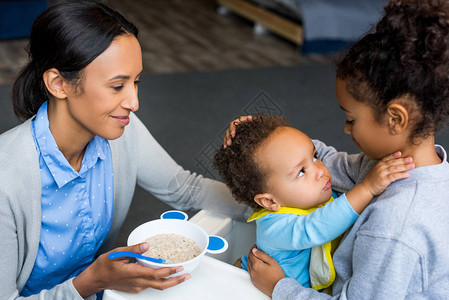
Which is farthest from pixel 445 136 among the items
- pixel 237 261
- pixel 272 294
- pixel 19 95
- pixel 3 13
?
pixel 3 13

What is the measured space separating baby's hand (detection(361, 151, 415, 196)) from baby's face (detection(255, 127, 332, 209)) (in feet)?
0.50

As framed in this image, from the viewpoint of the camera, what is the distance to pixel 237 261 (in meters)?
1.33

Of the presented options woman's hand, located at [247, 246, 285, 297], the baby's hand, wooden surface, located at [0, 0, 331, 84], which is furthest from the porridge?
wooden surface, located at [0, 0, 331, 84]

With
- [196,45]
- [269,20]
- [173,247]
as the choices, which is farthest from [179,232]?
[269,20]

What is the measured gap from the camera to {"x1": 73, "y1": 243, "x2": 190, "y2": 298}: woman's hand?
1.01m

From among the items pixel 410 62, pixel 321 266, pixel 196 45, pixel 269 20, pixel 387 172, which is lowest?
pixel 196 45

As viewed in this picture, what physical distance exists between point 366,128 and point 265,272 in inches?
14.6

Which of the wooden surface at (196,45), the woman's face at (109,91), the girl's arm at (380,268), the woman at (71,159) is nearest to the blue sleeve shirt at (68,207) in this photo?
the woman at (71,159)

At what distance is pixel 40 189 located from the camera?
120cm

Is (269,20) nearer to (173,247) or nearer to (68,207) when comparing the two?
(68,207)

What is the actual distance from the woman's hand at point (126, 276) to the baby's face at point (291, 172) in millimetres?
287

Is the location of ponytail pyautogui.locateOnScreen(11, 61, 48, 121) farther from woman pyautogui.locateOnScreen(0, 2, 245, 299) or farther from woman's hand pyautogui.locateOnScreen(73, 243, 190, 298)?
woman's hand pyautogui.locateOnScreen(73, 243, 190, 298)

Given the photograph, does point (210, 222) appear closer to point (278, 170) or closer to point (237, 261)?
point (237, 261)

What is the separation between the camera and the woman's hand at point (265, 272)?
108 cm
